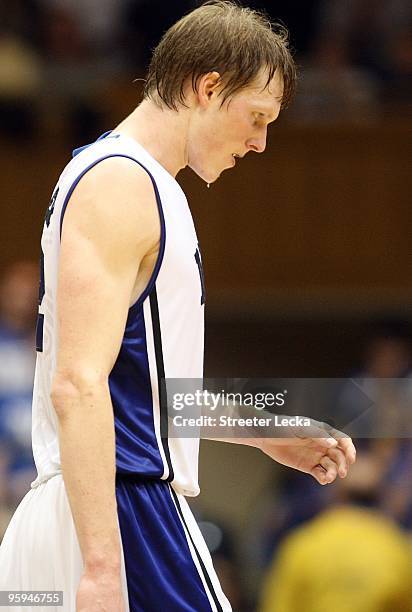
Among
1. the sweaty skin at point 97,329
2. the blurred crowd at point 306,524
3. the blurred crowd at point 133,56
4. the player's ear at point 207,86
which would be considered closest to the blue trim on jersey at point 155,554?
the sweaty skin at point 97,329

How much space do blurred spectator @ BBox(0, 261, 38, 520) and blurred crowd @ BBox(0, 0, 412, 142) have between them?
2234mm

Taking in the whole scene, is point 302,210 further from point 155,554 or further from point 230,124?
point 155,554

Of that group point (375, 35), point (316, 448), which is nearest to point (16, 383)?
point (316, 448)

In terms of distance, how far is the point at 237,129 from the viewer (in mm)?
2680

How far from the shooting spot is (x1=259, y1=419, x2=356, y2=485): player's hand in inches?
113

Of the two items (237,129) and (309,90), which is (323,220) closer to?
(309,90)

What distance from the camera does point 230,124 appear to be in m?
2.67

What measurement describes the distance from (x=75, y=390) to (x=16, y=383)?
13.6ft

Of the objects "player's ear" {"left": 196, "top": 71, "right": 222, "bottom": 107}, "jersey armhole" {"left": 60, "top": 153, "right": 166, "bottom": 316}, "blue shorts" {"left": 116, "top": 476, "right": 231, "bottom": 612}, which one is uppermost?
"player's ear" {"left": 196, "top": 71, "right": 222, "bottom": 107}

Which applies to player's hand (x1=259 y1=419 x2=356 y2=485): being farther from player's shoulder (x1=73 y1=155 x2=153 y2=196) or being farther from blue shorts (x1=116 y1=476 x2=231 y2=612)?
player's shoulder (x1=73 y1=155 x2=153 y2=196)

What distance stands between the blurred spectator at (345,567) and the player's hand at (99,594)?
11.4ft

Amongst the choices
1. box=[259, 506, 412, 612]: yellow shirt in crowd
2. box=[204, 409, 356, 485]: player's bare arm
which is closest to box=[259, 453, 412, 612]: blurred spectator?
box=[259, 506, 412, 612]: yellow shirt in crowd

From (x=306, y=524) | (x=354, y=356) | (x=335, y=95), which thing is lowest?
(x=354, y=356)

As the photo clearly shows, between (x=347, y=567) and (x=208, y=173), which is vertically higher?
(x=208, y=173)
